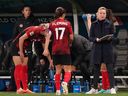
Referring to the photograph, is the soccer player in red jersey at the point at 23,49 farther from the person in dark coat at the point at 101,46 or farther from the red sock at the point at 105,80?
the red sock at the point at 105,80

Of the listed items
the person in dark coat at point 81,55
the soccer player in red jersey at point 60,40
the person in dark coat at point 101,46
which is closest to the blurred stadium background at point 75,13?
the person in dark coat at point 81,55

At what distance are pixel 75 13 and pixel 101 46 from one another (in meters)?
5.20

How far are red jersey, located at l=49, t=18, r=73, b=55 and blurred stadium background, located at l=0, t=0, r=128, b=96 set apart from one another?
4.82 metres

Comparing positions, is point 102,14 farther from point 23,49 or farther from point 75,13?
point 75,13

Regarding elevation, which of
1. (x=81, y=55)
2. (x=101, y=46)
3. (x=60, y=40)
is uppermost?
(x=60, y=40)

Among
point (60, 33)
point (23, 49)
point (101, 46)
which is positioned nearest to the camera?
point (60, 33)

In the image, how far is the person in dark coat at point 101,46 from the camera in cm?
1157

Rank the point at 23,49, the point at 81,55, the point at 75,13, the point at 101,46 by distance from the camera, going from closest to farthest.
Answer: the point at 101,46 < the point at 23,49 < the point at 81,55 < the point at 75,13

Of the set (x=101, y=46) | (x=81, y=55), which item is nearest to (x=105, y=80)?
(x=101, y=46)

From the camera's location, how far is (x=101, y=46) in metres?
11.7

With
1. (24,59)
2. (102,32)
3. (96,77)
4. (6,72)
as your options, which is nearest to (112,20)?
(102,32)

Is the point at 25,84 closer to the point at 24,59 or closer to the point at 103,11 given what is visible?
the point at 24,59

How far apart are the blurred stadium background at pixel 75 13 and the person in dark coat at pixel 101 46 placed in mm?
4426

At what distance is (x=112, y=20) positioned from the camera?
1207 cm
